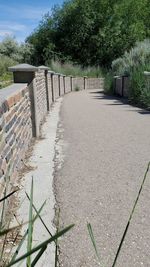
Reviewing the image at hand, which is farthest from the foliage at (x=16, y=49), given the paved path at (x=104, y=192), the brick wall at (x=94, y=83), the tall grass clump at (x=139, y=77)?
the paved path at (x=104, y=192)

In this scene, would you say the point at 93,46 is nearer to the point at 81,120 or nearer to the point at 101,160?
the point at 81,120

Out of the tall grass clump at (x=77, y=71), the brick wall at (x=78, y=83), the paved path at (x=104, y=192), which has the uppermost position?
the tall grass clump at (x=77, y=71)

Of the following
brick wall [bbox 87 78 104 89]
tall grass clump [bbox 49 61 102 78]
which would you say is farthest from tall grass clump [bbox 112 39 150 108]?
brick wall [bbox 87 78 104 89]

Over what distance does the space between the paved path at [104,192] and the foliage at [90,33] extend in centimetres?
2929

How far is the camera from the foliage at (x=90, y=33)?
121 feet

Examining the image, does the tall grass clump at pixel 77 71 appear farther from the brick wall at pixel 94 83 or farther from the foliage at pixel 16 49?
the foliage at pixel 16 49

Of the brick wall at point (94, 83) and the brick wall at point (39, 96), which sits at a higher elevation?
the brick wall at point (39, 96)

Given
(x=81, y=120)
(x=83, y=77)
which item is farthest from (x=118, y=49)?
(x=81, y=120)

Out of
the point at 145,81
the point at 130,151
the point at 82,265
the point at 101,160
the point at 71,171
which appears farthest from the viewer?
the point at 145,81

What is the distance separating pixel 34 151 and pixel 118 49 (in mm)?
32445

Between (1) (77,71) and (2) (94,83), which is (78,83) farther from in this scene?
(2) (94,83)

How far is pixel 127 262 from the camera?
112 inches

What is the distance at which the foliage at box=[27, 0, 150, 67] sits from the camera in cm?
3684

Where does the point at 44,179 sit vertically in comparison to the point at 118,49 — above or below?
below
